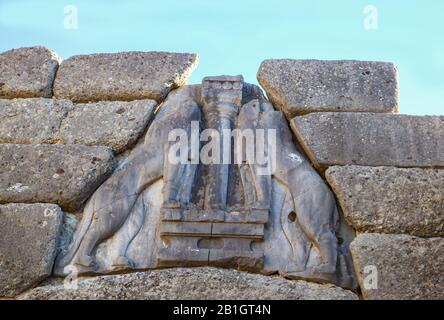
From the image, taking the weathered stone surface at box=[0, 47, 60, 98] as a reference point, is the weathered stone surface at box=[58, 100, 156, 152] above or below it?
below

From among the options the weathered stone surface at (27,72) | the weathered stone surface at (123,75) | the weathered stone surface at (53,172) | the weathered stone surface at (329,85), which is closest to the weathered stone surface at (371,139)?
the weathered stone surface at (329,85)

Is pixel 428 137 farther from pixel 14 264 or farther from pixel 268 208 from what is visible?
pixel 14 264

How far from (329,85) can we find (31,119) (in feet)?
7.00

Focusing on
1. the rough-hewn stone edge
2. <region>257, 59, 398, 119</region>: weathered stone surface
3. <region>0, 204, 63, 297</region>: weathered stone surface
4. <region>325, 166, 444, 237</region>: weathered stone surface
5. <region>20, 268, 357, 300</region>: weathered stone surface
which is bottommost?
<region>20, 268, 357, 300</region>: weathered stone surface

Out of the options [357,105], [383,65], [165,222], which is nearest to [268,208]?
[165,222]

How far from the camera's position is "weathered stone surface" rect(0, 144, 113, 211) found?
19.5ft

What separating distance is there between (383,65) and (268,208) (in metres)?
1.56

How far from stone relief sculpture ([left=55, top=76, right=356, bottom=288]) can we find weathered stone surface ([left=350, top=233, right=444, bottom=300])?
130mm

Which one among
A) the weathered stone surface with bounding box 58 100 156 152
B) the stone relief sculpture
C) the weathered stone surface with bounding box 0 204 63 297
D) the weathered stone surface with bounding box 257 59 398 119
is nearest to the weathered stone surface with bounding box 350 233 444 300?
the stone relief sculpture

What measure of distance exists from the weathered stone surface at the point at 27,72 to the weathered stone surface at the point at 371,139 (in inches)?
74.4

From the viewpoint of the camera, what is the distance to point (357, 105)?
635 cm

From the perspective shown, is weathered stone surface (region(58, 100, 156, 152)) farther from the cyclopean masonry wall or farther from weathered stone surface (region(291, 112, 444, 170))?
weathered stone surface (region(291, 112, 444, 170))

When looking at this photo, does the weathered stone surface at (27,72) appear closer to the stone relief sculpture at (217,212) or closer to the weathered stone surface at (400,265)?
the stone relief sculpture at (217,212)
